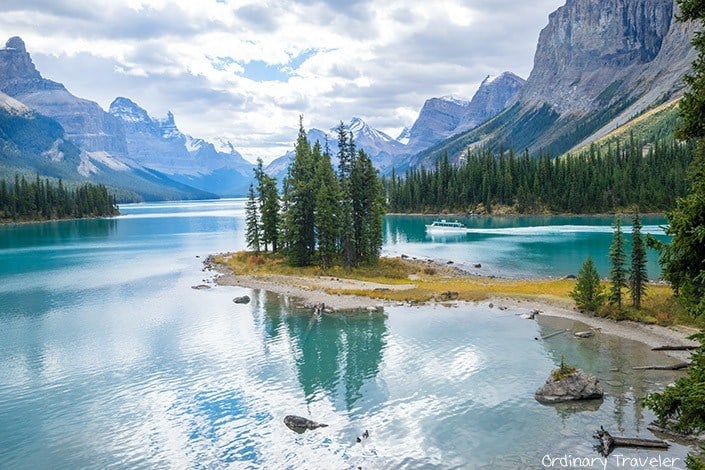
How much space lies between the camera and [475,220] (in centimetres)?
19500

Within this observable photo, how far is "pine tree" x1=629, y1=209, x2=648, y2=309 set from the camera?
145 ft

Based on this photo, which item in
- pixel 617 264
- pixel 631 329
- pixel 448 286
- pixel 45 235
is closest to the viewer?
pixel 631 329

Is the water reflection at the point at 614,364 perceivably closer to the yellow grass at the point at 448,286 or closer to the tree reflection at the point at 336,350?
the yellow grass at the point at 448,286

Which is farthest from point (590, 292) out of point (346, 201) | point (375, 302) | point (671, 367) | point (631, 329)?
point (346, 201)

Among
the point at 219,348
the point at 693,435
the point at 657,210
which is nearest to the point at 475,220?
the point at 657,210

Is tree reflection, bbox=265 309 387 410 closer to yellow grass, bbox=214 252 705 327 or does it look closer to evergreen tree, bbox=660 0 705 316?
yellow grass, bbox=214 252 705 327

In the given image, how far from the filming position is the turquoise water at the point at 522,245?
84375mm

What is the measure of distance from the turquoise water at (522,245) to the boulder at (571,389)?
112 ft

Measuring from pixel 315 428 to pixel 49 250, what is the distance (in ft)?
390

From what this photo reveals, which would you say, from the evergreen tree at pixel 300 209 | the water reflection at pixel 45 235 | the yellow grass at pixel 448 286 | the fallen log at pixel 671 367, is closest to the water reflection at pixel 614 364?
the fallen log at pixel 671 367

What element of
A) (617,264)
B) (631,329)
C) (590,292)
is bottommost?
(631,329)

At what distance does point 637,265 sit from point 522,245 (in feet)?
234

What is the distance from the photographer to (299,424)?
28.4 meters

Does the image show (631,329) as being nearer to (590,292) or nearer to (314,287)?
(590,292)
